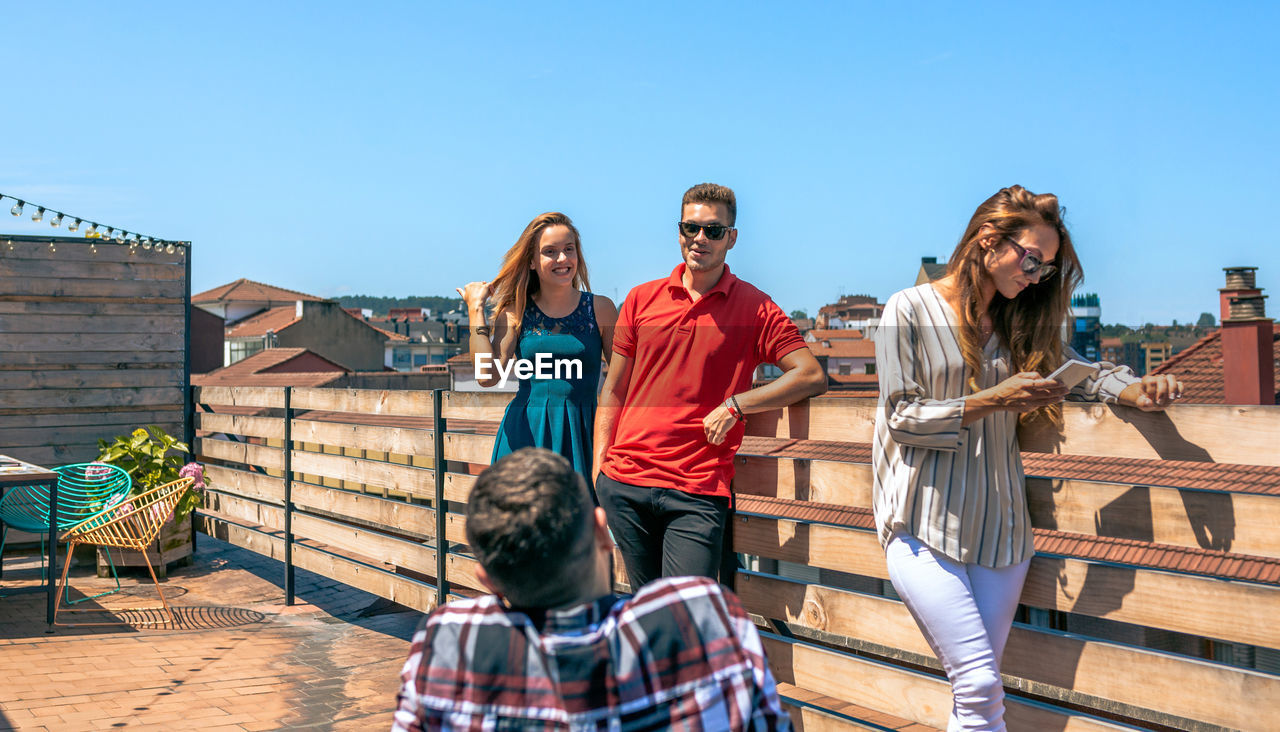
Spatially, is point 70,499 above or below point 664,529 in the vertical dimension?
below

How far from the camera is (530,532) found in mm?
1609

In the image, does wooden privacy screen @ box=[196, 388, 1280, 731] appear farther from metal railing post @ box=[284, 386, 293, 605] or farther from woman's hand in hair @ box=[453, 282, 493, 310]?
metal railing post @ box=[284, 386, 293, 605]

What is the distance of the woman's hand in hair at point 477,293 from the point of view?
4.01 m

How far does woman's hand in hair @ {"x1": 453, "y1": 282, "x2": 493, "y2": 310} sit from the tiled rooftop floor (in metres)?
1.96

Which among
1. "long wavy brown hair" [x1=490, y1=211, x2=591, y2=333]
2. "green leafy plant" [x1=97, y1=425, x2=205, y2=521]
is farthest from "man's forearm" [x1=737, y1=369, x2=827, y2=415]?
"green leafy plant" [x1=97, y1=425, x2=205, y2=521]

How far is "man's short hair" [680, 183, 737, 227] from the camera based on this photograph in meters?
3.30

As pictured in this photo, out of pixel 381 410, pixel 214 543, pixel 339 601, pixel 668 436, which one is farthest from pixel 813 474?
pixel 214 543

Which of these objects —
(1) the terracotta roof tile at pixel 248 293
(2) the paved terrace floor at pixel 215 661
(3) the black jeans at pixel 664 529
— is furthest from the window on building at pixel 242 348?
(3) the black jeans at pixel 664 529

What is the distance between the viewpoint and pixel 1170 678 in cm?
271

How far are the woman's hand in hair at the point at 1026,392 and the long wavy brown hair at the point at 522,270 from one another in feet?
6.35

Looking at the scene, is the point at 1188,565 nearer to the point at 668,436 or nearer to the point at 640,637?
the point at 668,436

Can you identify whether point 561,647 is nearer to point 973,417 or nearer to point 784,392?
point 973,417

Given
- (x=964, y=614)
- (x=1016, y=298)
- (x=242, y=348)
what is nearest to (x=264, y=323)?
(x=242, y=348)

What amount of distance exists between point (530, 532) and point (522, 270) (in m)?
2.50
